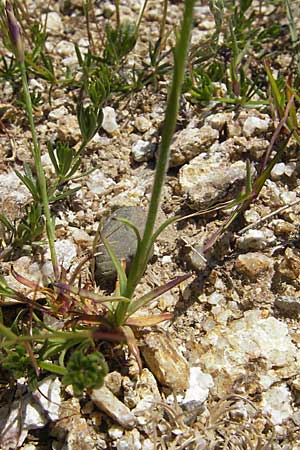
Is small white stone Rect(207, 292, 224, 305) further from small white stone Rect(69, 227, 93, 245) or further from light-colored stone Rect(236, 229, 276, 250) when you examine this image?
small white stone Rect(69, 227, 93, 245)

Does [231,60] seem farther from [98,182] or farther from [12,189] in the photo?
[12,189]

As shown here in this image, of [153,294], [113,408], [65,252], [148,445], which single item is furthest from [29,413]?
[65,252]

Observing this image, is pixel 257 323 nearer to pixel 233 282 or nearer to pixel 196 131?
pixel 233 282

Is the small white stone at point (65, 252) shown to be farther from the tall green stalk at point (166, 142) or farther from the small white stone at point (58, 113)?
the small white stone at point (58, 113)

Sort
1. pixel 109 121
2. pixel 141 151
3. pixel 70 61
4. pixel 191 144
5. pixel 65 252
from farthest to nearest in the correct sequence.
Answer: pixel 70 61 < pixel 109 121 < pixel 141 151 < pixel 191 144 < pixel 65 252

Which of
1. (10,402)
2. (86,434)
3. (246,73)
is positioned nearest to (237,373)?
(86,434)

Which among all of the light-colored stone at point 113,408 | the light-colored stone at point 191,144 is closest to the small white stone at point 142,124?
the light-colored stone at point 191,144
